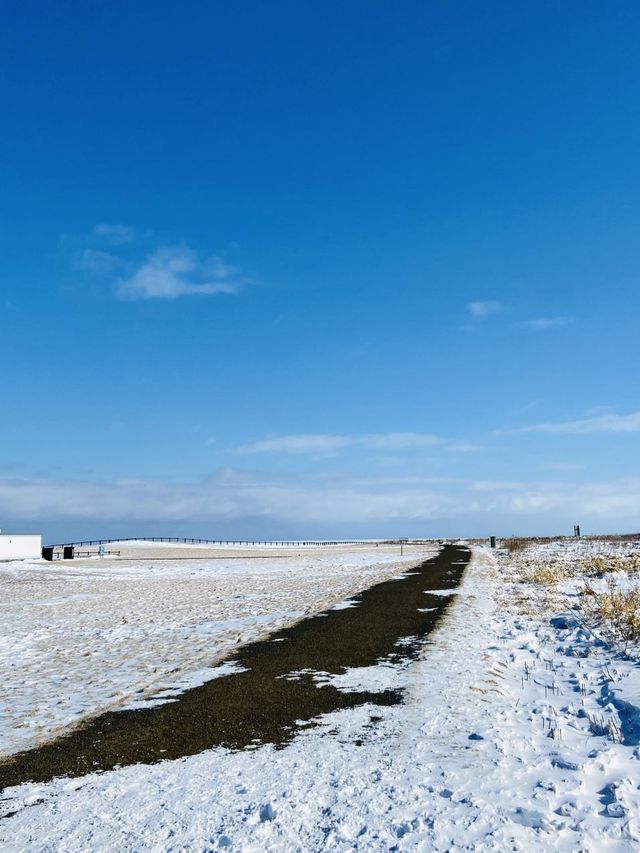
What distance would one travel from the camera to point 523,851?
4.63 m

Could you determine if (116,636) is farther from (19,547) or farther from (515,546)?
(515,546)

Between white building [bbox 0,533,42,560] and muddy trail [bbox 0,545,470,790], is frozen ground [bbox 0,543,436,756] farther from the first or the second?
white building [bbox 0,533,42,560]

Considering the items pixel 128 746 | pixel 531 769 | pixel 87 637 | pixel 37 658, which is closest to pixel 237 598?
pixel 87 637

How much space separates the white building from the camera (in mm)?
64688

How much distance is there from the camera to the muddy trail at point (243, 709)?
6.91 meters

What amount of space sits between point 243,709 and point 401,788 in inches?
130

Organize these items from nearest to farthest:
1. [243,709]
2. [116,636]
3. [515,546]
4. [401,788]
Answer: [401,788], [243,709], [116,636], [515,546]

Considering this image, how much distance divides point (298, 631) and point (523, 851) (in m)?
11.1

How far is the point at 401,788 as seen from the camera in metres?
5.74

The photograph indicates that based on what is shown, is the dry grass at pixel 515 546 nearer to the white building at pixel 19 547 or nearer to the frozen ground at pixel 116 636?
the frozen ground at pixel 116 636

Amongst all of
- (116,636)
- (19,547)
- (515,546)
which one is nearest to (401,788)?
(116,636)

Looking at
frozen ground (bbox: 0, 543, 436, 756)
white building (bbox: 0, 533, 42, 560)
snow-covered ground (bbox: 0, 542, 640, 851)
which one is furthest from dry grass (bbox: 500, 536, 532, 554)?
snow-covered ground (bbox: 0, 542, 640, 851)

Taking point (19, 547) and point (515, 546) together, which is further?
point (515, 546)

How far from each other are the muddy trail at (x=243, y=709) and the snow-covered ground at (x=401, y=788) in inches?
14.6
